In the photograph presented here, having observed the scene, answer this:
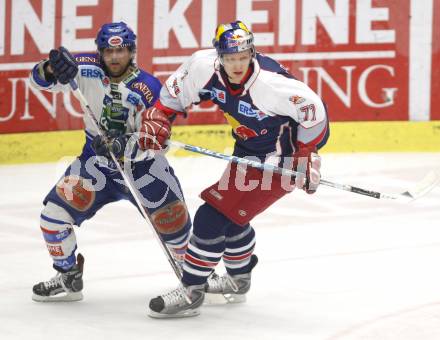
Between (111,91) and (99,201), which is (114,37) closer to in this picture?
(111,91)

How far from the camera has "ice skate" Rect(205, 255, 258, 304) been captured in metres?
4.66

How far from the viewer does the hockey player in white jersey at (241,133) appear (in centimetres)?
427

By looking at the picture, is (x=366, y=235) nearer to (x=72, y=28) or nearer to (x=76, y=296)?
(x=76, y=296)

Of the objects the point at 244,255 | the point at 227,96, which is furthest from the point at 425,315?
the point at 227,96

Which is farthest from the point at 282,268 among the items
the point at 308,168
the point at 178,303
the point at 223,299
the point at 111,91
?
the point at 111,91

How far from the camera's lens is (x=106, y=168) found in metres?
4.65

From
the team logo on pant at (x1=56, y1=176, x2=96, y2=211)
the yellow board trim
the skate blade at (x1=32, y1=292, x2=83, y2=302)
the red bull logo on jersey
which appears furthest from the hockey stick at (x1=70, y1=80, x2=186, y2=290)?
the yellow board trim

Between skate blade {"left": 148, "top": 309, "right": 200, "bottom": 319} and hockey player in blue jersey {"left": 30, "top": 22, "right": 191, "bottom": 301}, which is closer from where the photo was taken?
skate blade {"left": 148, "top": 309, "right": 200, "bottom": 319}

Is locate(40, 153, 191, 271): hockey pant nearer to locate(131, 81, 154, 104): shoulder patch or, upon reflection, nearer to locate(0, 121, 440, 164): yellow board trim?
locate(131, 81, 154, 104): shoulder patch

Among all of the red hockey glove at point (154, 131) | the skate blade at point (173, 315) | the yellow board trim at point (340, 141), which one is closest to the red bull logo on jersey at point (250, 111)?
the red hockey glove at point (154, 131)

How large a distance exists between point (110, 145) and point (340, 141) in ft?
11.4

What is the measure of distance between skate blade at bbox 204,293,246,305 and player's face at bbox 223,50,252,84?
95 cm

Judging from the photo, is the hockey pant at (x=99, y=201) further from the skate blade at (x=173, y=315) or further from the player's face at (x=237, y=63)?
the player's face at (x=237, y=63)

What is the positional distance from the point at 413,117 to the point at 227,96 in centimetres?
369
